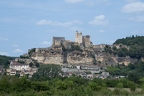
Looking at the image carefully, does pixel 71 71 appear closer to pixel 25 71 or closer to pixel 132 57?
pixel 25 71

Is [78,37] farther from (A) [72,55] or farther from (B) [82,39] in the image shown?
(A) [72,55]

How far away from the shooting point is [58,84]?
23.5m

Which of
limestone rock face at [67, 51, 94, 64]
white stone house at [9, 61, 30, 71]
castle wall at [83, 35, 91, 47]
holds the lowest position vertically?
white stone house at [9, 61, 30, 71]

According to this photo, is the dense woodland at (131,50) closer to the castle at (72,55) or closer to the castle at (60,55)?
the castle at (72,55)

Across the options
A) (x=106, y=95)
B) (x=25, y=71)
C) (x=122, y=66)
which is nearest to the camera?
(x=106, y=95)

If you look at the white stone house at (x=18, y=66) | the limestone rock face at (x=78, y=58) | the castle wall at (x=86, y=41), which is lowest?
the white stone house at (x=18, y=66)

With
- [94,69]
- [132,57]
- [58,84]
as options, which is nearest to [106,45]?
[132,57]

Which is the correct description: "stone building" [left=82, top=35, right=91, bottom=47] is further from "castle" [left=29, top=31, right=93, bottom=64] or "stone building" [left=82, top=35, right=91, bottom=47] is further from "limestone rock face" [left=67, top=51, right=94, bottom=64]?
"limestone rock face" [left=67, top=51, right=94, bottom=64]

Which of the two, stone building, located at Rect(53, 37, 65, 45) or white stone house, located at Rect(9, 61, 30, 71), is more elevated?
stone building, located at Rect(53, 37, 65, 45)

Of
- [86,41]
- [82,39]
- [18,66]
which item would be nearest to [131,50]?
[86,41]

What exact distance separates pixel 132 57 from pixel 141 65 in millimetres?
7467

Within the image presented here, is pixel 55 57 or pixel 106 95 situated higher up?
pixel 55 57

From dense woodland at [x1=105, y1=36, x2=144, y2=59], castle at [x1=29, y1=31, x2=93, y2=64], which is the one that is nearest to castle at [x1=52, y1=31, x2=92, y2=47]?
castle at [x1=29, y1=31, x2=93, y2=64]

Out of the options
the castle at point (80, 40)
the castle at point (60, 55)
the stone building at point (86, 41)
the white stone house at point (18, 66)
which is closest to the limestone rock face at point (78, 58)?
the castle at point (60, 55)
